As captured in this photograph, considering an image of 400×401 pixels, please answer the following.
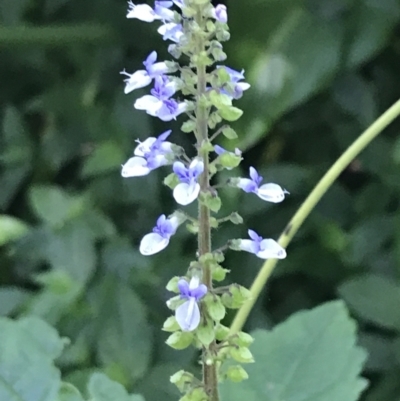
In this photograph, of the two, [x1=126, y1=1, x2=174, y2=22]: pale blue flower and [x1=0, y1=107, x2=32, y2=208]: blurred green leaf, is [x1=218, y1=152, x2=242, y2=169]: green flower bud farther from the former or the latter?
[x1=0, y1=107, x2=32, y2=208]: blurred green leaf

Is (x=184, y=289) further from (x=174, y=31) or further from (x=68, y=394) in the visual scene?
(x=68, y=394)

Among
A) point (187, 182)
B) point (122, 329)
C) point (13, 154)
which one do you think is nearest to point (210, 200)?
point (187, 182)

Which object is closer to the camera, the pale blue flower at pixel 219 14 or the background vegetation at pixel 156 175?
the pale blue flower at pixel 219 14

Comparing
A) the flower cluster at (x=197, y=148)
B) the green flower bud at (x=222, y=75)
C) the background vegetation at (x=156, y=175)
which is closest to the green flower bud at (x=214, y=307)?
the flower cluster at (x=197, y=148)

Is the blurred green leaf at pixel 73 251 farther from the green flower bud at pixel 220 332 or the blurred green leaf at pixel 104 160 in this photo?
the green flower bud at pixel 220 332

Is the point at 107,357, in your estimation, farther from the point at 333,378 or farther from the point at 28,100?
the point at 28,100

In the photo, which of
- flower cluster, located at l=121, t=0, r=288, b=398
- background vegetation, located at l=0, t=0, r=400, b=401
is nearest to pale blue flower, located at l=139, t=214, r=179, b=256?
flower cluster, located at l=121, t=0, r=288, b=398
